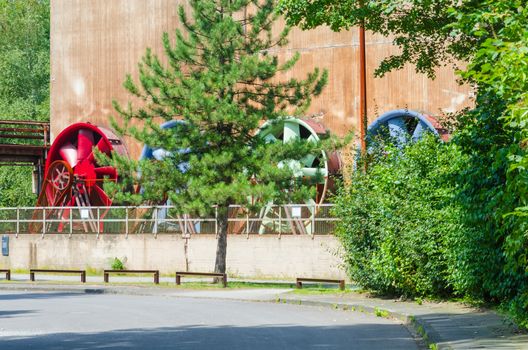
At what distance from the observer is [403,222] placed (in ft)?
83.7

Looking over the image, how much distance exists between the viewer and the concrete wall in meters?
40.7

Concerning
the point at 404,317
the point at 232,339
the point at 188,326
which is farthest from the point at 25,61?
the point at 232,339

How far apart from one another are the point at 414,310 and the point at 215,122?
15999 mm

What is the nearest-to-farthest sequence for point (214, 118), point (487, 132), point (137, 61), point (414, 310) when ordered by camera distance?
point (487, 132) < point (414, 310) < point (214, 118) < point (137, 61)

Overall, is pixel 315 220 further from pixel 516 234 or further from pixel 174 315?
pixel 516 234

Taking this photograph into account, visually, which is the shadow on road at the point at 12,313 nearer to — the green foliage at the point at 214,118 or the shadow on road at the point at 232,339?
the shadow on road at the point at 232,339

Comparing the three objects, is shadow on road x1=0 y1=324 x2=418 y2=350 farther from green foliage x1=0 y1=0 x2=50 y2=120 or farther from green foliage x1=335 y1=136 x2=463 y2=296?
green foliage x1=0 y1=0 x2=50 y2=120

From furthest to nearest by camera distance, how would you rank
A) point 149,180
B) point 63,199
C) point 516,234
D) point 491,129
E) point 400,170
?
point 63,199 < point 149,180 < point 400,170 < point 491,129 < point 516,234

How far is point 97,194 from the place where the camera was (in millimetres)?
56094

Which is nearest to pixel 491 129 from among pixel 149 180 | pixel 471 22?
pixel 471 22

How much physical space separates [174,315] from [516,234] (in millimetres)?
11861

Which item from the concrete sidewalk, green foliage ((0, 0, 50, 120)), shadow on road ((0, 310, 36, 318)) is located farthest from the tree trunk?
green foliage ((0, 0, 50, 120))

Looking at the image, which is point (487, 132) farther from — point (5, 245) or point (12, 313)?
point (5, 245)

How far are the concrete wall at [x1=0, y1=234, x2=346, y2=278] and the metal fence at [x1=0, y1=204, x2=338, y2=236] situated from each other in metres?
0.39
